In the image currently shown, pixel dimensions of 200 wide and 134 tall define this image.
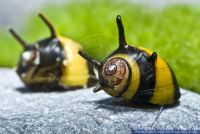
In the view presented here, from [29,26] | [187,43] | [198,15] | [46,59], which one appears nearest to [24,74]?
[46,59]

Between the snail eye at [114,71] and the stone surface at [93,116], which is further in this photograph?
the snail eye at [114,71]

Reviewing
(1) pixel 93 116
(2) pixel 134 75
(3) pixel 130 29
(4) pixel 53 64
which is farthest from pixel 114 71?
(3) pixel 130 29

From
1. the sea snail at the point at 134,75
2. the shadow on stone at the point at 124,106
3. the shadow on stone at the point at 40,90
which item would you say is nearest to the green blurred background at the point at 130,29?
the sea snail at the point at 134,75

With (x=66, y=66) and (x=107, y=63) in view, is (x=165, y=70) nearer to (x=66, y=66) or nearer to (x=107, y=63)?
(x=107, y=63)

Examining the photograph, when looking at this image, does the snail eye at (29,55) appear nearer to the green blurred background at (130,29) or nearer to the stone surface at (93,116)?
the green blurred background at (130,29)

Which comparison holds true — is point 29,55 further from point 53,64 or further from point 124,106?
point 124,106

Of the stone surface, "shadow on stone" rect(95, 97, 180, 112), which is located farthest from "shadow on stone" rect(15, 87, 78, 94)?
"shadow on stone" rect(95, 97, 180, 112)
